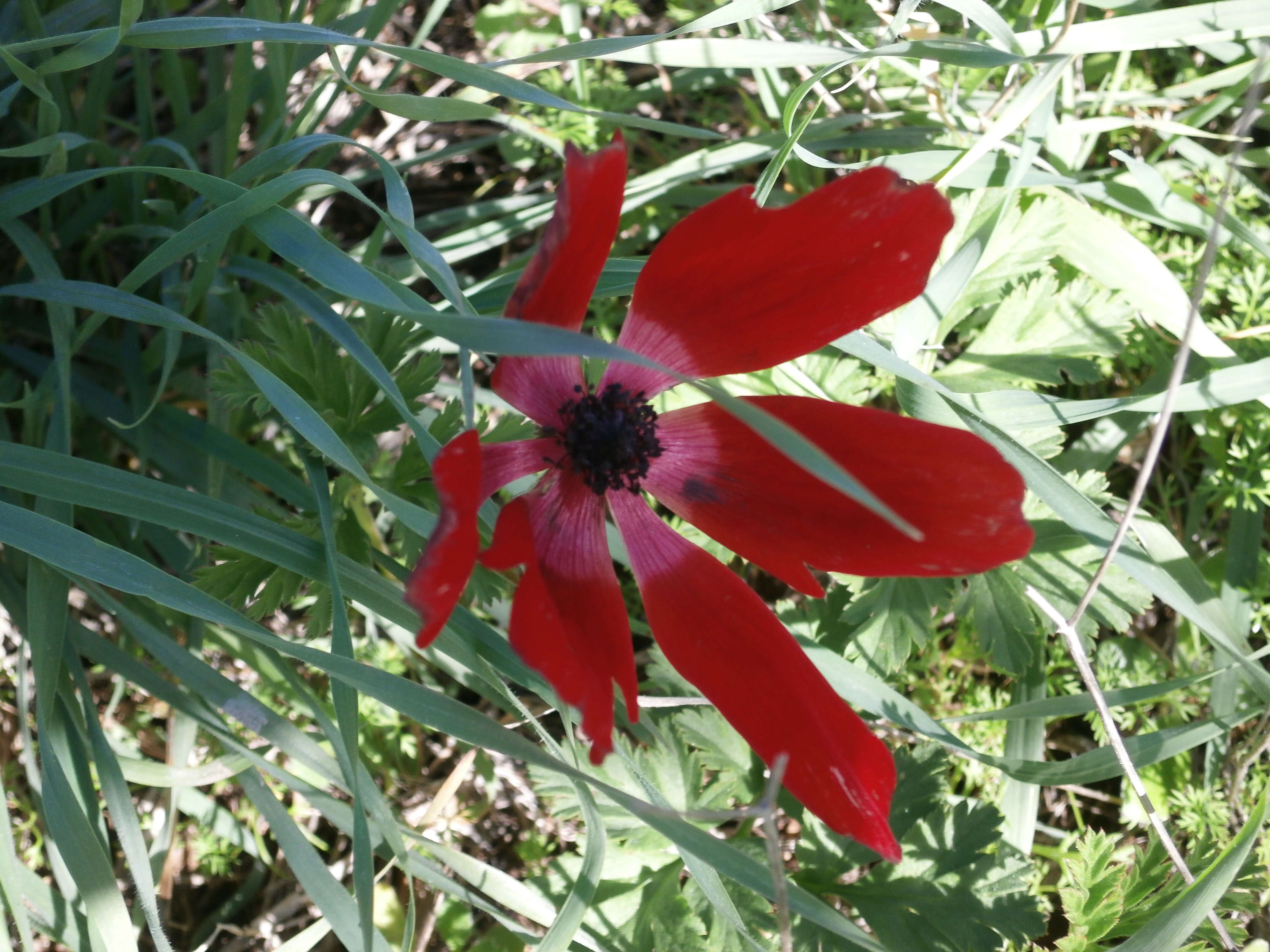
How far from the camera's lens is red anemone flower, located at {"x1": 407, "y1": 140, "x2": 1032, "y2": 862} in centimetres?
106

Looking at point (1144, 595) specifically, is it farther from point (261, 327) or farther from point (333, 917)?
point (261, 327)

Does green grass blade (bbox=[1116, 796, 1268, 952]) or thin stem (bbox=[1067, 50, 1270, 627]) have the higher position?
thin stem (bbox=[1067, 50, 1270, 627])

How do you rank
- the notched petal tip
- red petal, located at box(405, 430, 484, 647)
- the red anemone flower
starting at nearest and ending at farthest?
red petal, located at box(405, 430, 484, 647)
the notched petal tip
the red anemone flower

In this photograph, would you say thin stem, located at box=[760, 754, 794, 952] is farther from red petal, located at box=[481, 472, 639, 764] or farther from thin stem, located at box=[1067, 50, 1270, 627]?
thin stem, located at box=[1067, 50, 1270, 627]

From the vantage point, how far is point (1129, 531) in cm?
164

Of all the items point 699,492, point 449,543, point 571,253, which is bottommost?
point 699,492

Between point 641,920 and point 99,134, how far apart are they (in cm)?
190

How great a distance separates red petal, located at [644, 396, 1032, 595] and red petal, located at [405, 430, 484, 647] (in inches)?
15.7

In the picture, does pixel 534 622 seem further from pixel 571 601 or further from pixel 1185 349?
pixel 1185 349

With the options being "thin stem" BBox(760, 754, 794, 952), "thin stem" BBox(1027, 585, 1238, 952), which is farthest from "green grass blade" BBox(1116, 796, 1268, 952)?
"thin stem" BBox(760, 754, 794, 952)

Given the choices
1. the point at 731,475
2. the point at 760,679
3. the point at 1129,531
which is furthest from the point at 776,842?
the point at 1129,531

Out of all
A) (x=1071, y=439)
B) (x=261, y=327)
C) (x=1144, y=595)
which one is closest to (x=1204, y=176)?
(x=1071, y=439)

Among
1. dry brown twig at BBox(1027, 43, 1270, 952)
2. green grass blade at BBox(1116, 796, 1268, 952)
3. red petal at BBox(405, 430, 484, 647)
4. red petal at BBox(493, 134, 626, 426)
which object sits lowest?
green grass blade at BBox(1116, 796, 1268, 952)

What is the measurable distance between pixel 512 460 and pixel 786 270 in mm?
402
